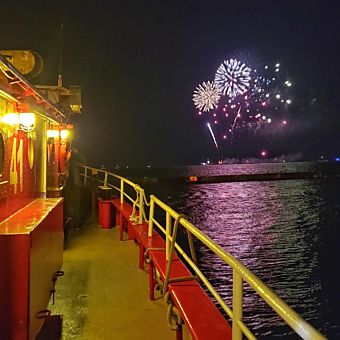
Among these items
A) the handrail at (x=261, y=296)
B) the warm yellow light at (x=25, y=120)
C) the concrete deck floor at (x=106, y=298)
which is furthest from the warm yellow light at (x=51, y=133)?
the handrail at (x=261, y=296)

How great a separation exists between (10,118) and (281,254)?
2022cm

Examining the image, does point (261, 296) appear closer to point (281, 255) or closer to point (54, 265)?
point (54, 265)

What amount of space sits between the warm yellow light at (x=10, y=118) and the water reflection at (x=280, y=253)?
9.80m

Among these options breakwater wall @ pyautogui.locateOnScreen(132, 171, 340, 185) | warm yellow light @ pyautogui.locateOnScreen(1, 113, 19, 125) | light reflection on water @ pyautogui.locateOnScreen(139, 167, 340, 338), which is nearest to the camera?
warm yellow light @ pyautogui.locateOnScreen(1, 113, 19, 125)

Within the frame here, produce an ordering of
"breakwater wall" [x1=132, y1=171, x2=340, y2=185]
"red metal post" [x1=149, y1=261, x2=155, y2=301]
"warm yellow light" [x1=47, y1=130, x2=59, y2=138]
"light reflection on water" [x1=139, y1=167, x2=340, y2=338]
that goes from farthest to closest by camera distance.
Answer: "breakwater wall" [x1=132, y1=171, x2=340, y2=185]
"light reflection on water" [x1=139, y1=167, x2=340, y2=338]
"warm yellow light" [x1=47, y1=130, x2=59, y2=138]
"red metal post" [x1=149, y1=261, x2=155, y2=301]

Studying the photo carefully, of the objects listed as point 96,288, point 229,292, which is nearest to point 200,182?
point 229,292

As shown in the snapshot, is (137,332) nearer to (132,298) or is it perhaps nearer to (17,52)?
(132,298)

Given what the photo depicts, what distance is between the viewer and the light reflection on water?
13.2m

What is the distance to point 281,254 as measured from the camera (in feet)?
72.5

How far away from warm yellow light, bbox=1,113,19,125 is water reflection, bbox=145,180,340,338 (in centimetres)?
980

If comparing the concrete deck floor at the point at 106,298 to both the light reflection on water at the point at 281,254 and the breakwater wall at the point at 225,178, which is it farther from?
the breakwater wall at the point at 225,178

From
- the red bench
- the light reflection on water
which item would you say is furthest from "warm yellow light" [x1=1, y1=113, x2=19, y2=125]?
the light reflection on water

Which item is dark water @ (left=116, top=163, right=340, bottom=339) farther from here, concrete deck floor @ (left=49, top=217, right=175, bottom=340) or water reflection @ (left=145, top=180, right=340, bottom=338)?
concrete deck floor @ (left=49, top=217, right=175, bottom=340)

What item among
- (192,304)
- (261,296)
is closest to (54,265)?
(192,304)
